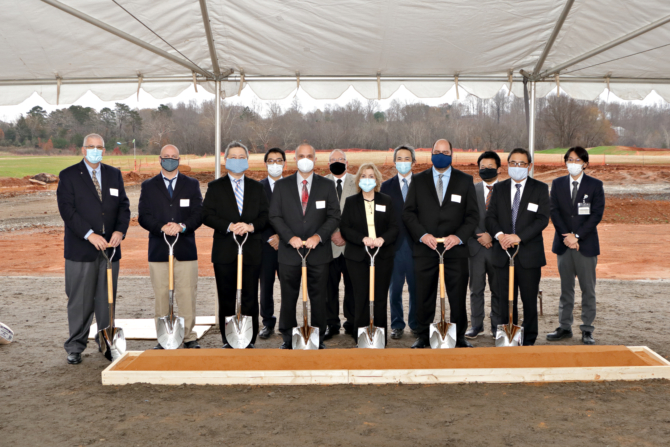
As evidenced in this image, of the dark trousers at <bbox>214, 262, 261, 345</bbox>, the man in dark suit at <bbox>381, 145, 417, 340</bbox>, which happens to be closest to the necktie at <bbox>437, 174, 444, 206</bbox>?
the man in dark suit at <bbox>381, 145, 417, 340</bbox>

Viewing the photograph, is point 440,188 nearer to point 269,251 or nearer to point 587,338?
point 269,251

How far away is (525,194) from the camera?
496cm

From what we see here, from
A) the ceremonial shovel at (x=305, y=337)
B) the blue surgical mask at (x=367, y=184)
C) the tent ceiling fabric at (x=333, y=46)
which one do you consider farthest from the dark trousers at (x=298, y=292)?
the tent ceiling fabric at (x=333, y=46)

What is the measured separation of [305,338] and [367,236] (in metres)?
1.05

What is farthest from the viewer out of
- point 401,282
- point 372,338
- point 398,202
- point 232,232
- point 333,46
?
point 401,282

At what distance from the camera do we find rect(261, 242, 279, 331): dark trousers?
538 cm

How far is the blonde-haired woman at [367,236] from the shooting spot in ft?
15.9

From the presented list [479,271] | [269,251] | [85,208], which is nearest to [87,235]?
[85,208]

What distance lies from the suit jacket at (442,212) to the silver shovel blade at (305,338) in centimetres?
115

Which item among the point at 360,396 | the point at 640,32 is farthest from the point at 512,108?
the point at 360,396

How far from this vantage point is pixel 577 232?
5.16 meters

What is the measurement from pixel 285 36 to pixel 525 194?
266cm

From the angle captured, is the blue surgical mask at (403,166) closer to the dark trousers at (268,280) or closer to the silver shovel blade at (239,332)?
the dark trousers at (268,280)

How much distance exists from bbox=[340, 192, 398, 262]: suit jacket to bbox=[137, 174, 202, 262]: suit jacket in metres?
1.34
